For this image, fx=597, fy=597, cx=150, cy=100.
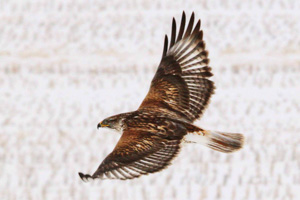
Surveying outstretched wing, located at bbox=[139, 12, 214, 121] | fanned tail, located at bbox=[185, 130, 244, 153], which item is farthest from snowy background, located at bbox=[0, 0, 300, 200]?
fanned tail, located at bbox=[185, 130, 244, 153]

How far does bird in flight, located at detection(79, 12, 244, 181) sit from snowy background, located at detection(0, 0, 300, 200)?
182 centimetres

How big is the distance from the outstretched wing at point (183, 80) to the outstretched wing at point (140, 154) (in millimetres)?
565

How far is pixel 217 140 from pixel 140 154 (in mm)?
593

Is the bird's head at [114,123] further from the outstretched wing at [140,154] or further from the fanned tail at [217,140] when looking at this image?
the fanned tail at [217,140]

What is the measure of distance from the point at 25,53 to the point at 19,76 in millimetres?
1150

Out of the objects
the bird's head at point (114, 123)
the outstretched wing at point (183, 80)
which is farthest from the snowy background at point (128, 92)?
the bird's head at point (114, 123)

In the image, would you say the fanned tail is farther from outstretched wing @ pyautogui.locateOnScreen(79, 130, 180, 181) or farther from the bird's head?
the bird's head

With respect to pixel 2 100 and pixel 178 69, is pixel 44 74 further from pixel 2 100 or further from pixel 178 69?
pixel 178 69

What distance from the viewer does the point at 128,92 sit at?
33.0ft

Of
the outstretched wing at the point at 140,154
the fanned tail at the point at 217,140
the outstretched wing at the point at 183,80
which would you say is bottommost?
the outstretched wing at the point at 140,154

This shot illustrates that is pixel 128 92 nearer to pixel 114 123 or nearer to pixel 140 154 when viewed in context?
pixel 114 123

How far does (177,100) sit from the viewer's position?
4.92m

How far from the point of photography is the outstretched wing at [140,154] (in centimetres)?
407

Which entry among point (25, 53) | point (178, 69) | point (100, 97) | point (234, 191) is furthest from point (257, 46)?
point (178, 69)
